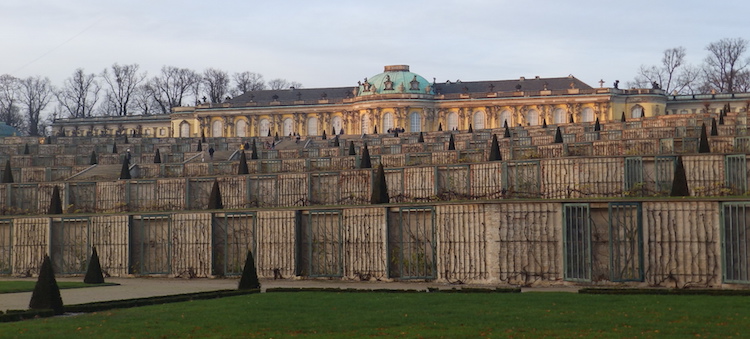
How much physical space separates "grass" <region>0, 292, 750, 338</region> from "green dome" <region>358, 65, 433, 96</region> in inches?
4480

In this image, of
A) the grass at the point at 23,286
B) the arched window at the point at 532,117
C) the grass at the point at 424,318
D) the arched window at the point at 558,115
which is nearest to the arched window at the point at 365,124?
the arched window at the point at 532,117

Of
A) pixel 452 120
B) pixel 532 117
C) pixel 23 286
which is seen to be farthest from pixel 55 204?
pixel 452 120

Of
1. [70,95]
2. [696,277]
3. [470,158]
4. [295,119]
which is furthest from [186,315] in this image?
[70,95]

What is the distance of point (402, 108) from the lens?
449 ft

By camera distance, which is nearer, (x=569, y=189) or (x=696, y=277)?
(x=696, y=277)

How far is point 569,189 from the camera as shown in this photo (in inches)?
1485

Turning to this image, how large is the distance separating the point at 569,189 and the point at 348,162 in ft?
45.5

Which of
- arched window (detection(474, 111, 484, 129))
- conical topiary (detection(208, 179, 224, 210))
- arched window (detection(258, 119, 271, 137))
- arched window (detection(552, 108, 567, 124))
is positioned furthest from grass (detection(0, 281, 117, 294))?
arched window (detection(258, 119, 271, 137))

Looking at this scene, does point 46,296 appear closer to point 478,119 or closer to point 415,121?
point 415,121

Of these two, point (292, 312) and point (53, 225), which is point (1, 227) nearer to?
point (53, 225)

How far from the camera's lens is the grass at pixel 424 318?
62.2ft

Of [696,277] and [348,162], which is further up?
[348,162]

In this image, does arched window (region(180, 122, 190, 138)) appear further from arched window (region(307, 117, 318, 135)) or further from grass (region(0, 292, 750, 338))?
grass (region(0, 292, 750, 338))

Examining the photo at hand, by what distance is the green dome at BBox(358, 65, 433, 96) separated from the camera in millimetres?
138500
